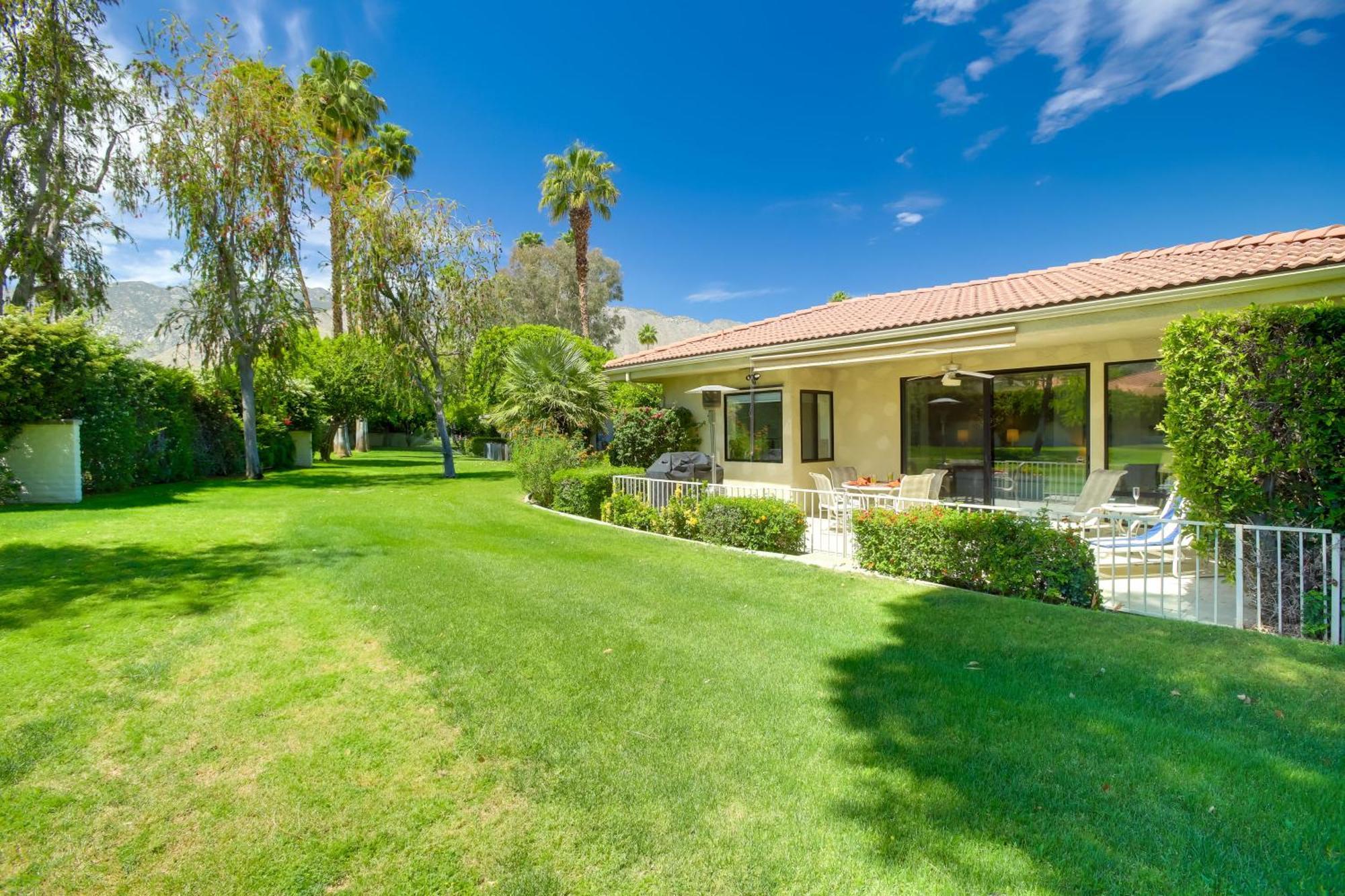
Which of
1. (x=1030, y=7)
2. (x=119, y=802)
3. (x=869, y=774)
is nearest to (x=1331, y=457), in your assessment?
(x=869, y=774)

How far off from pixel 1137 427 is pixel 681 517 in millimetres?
7964

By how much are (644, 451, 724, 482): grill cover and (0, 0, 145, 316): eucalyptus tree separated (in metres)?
15.2

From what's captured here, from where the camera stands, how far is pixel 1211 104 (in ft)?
46.1

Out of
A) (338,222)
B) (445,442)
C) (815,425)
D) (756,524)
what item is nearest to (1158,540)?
(756,524)

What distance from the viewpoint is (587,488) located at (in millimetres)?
12719

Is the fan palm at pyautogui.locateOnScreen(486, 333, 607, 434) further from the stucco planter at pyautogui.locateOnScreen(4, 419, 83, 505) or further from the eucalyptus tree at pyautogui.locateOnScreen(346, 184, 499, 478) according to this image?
the stucco planter at pyautogui.locateOnScreen(4, 419, 83, 505)

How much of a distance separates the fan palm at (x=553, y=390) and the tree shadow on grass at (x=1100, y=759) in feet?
47.1

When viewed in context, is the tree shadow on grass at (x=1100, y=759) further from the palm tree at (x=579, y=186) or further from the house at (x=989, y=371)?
the palm tree at (x=579, y=186)

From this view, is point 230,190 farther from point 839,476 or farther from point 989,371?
point 989,371

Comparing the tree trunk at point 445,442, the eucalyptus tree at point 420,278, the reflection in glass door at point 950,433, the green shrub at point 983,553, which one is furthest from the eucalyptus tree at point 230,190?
the green shrub at point 983,553

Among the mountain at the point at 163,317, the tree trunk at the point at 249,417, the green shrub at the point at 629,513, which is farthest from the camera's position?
the tree trunk at the point at 249,417

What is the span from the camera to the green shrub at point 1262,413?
523 centimetres

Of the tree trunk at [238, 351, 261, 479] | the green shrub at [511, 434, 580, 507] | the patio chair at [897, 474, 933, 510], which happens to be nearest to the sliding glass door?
Answer: the patio chair at [897, 474, 933, 510]

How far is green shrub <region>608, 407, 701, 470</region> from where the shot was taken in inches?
631
